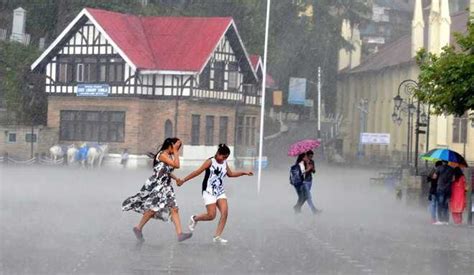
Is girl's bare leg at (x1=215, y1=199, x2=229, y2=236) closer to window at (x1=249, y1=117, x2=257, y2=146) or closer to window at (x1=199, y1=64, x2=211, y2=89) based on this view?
window at (x1=199, y1=64, x2=211, y2=89)

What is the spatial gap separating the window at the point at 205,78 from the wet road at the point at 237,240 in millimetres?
27282

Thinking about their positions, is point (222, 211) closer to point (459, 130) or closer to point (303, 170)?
point (303, 170)

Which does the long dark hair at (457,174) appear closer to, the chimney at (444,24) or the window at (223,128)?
the window at (223,128)

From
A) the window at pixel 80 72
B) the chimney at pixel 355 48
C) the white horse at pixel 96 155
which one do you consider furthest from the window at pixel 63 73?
the chimney at pixel 355 48

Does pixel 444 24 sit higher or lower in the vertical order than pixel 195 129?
higher

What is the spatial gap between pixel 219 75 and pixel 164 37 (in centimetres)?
378

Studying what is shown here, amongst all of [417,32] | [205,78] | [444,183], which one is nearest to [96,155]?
[205,78]

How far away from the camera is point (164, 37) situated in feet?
196

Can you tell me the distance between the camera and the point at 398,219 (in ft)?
77.7

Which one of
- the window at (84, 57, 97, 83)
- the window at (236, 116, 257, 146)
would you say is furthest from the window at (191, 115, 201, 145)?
the window at (84, 57, 97, 83)

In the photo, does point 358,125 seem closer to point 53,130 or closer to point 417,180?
point 53,130

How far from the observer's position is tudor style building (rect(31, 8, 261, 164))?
5672 cm

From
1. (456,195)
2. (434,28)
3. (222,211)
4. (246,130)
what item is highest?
(434,28)

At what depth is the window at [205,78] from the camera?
57775 mm
